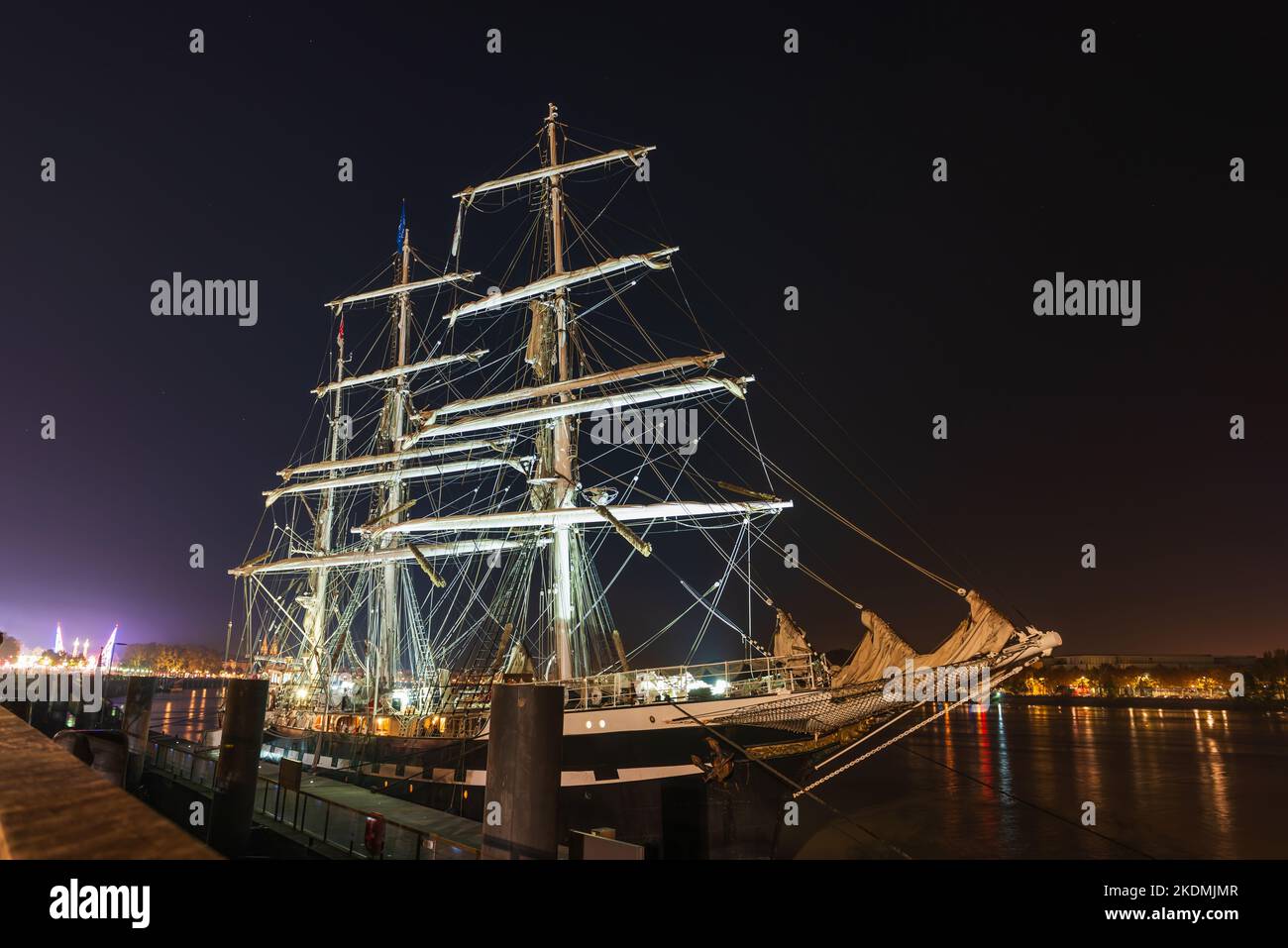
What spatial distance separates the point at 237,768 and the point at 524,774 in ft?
29.2

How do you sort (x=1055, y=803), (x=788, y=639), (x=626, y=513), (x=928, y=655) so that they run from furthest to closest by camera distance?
(x=1055, y=803) → (x=626, y=513) → (x=788, y=639) → (x=928, y=655)

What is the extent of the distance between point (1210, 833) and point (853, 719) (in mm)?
25729

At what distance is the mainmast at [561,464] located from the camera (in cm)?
2638

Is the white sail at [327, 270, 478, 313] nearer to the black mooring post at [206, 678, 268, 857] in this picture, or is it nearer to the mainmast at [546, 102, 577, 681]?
the mainmast at [546, 102, 577, 681]

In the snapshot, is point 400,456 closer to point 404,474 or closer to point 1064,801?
point 404,474

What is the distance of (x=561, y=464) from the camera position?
29.0 metres

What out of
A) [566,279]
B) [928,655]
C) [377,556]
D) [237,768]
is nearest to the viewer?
[237,768]

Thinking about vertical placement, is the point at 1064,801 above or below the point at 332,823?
below

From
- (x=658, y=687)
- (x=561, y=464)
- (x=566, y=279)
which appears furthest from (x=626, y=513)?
(x=566, y=279)

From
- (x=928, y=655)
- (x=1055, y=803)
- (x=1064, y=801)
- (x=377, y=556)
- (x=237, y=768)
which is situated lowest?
(x=1064, y=801)

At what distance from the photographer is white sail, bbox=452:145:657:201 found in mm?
29812
